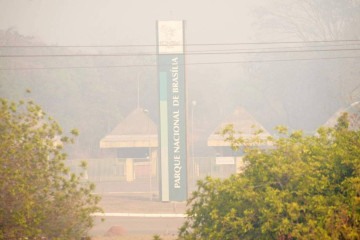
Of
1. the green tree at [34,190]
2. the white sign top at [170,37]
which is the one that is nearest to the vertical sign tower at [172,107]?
the white sign top at [170,37]

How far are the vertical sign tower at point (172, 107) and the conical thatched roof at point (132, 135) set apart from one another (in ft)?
69.6

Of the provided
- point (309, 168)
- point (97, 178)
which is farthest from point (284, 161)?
point (97, 178)

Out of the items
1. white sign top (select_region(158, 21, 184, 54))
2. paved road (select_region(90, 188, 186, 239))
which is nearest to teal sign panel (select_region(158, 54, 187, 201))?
white sign top (select_region(158, 21, 184, 54))

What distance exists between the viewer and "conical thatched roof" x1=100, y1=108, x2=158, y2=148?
6412 centimetres

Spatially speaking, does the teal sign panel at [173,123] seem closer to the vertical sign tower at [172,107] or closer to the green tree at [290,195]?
the vertical sign tower at [172,107]

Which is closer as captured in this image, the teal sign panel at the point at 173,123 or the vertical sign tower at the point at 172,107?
the vertical sign tower at the point at 172,107

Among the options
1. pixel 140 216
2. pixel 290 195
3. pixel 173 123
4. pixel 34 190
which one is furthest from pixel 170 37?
pixel 290 195

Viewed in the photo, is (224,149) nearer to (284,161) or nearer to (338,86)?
(338,86)

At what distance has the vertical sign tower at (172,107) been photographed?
3947 centimetres

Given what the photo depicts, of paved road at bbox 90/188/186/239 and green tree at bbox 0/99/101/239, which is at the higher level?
green tree at bbox 0/99/101/239

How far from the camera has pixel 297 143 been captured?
16.2 m

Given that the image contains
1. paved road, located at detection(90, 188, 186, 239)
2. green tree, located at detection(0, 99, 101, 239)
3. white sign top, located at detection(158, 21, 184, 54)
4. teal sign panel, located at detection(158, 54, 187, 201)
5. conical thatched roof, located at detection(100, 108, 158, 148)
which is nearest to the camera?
green tree, located at detection(0, 99, 101, 239)

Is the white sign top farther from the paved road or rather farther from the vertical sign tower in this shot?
the paved road

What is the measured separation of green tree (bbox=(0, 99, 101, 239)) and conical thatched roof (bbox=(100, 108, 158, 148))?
4246 centimetres
